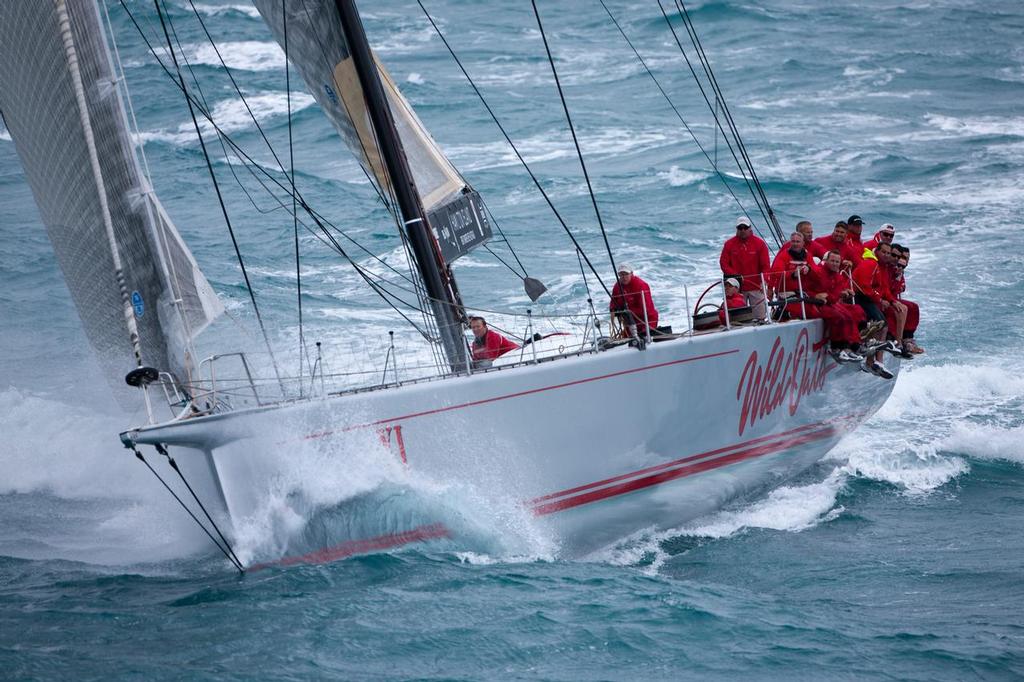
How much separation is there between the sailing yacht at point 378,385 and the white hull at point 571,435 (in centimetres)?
2

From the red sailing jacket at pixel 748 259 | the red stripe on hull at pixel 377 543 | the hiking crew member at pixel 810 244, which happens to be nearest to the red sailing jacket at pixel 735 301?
the red sailing jacket at pixel 748 259

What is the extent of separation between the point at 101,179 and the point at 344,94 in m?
2.81

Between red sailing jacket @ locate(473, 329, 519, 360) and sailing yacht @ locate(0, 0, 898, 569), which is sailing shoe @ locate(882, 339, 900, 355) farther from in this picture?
red sailing jacket @ locate(473, 329, 519, 360)

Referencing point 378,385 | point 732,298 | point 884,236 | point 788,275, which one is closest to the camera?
point 378,385

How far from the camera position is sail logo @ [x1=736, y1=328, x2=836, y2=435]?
34.8 ft

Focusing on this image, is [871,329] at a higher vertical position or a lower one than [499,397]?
lower

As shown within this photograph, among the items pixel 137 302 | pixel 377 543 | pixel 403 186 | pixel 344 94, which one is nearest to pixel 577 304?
pixel 344 94

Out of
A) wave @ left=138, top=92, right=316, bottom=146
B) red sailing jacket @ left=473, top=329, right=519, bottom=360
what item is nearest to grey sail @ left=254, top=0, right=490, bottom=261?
red sailing jacket @ left=473, top=329, right=519, bottom=360

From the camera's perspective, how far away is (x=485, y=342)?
9.88 meters

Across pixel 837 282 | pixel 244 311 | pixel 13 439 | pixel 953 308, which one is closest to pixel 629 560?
pixel 837 282

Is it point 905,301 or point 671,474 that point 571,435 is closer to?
point 671,474

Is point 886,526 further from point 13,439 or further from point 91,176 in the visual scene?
point 13,439

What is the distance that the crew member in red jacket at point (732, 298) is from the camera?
421 inches

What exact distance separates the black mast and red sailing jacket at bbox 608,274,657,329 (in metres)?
1.36
